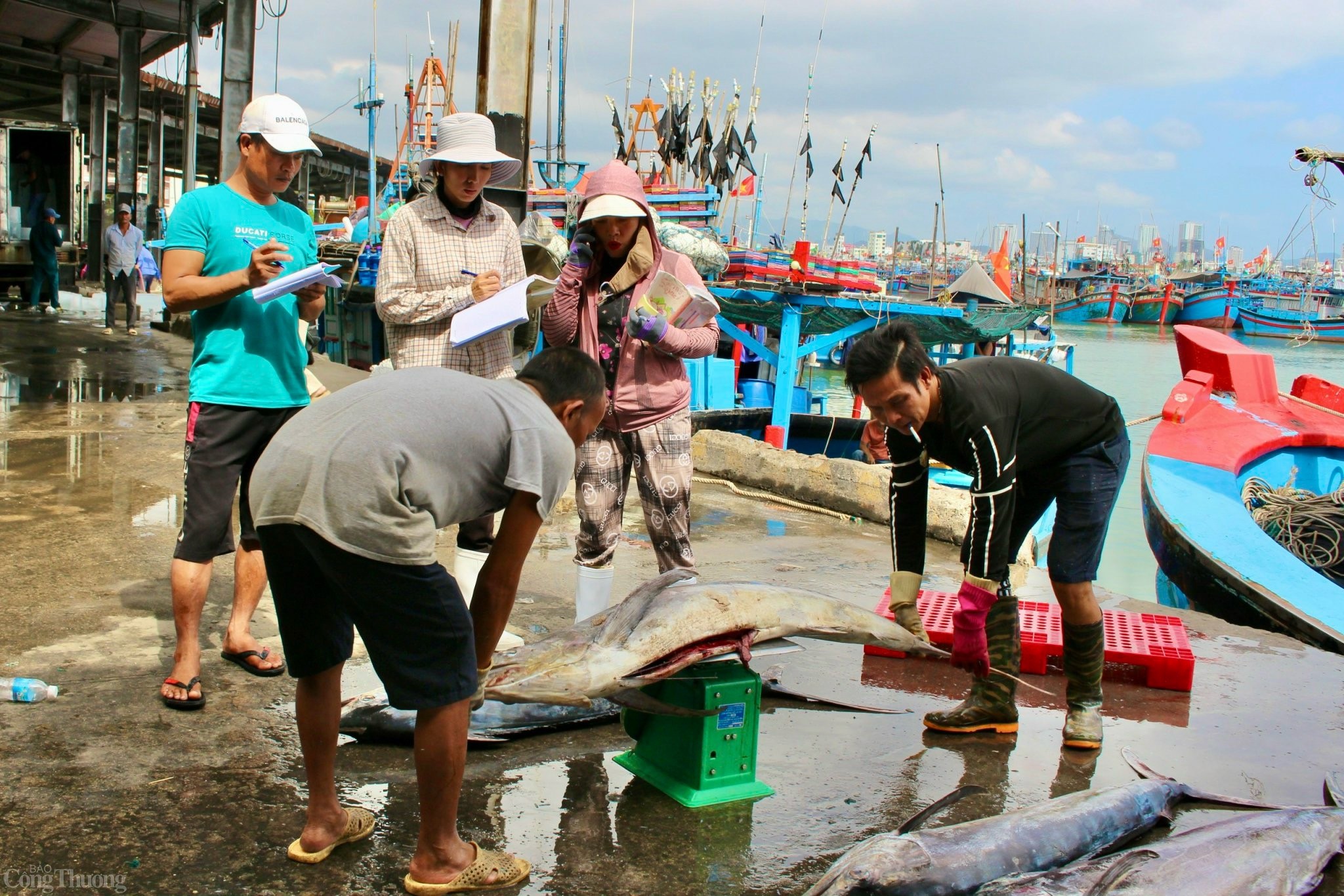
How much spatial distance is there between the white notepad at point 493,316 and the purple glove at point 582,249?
0.33 meters

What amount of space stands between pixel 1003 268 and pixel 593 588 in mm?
18004

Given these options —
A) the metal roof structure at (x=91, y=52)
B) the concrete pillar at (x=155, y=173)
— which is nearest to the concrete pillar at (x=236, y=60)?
the metal roof structure at (x=91, y=52)

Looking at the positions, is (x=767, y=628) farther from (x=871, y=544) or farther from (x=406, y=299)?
(x=871, y=544)

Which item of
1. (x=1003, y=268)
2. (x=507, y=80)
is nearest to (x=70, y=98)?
(x=1003, y=268)

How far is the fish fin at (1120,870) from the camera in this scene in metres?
2.51

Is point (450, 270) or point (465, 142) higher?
point (465, 142)

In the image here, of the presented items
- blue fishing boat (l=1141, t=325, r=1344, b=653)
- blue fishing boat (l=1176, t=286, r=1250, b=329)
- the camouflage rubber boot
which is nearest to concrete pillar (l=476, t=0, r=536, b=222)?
the camouflage rubber boot

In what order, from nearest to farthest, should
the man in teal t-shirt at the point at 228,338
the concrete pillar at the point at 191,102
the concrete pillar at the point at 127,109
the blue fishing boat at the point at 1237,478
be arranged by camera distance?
the man in teal t-shirt at the point at 228,338, the blue fishing boat at the point at 1237,478, the concrete pillar at the point at 191,102, the concrete pillar at the point at 127,109

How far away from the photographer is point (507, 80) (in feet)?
18.0

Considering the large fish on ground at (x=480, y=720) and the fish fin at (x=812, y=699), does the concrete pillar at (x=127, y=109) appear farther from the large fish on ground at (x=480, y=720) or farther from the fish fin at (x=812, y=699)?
the fish fin at (x=812, y=699)

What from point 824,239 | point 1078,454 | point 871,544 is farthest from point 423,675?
point 824,239

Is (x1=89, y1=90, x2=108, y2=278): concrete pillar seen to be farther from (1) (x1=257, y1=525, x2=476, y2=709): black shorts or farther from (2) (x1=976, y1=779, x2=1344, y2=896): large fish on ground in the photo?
(2) (x1=976, y1=779, x2=1344, y2=896): large fish on ground

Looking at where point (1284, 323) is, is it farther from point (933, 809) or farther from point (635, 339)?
point (933, 809)

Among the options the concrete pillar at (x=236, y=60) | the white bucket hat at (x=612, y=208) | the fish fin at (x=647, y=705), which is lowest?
the fish fin at (x=647, y=705)
